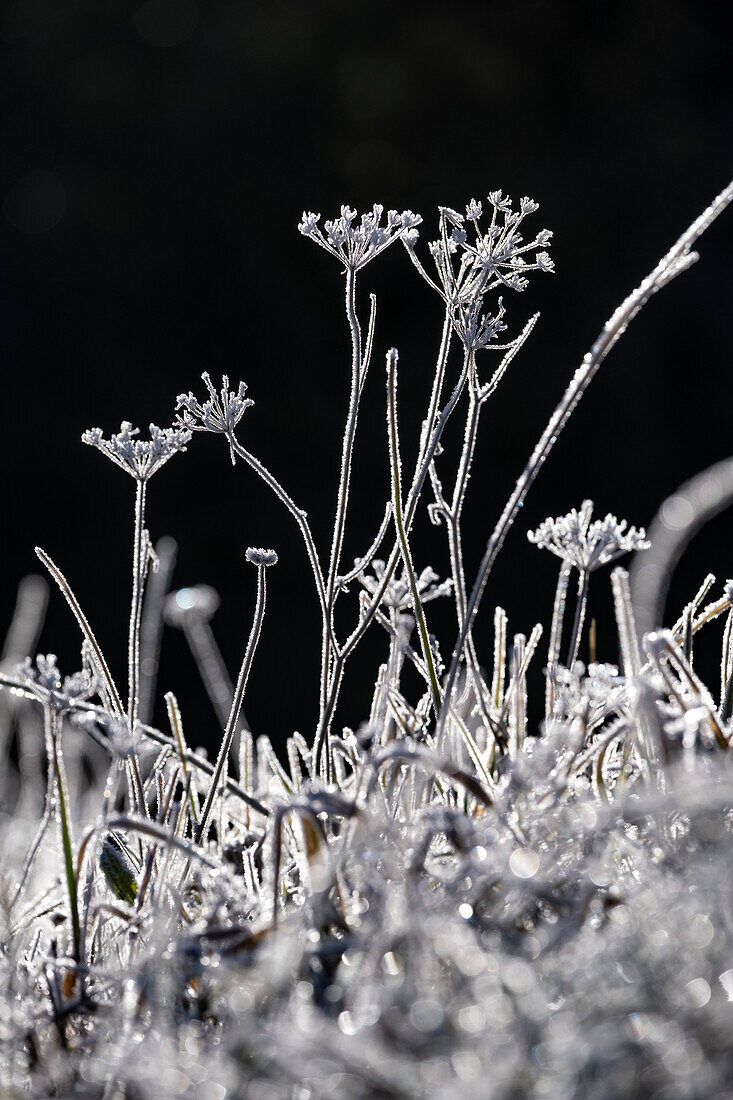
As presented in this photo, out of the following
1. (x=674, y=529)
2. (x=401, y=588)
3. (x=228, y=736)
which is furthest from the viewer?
(x=401, y=588)

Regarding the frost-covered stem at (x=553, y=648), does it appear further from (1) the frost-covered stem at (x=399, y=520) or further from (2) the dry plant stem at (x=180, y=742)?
(2) the dry plant stem at (x=180, y=742)

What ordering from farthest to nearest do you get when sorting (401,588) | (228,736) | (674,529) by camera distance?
(401,588) → (228,736) → (674,529)

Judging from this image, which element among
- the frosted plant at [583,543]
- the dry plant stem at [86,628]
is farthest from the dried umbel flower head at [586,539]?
the dry plant stem at [86,628]

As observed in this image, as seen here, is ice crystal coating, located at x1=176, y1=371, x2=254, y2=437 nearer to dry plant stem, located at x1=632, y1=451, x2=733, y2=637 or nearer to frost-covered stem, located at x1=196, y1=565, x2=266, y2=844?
frost-covered stem, located at x1=196, y1=565, x2=266, y2=844

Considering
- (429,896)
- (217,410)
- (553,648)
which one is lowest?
(429,896)

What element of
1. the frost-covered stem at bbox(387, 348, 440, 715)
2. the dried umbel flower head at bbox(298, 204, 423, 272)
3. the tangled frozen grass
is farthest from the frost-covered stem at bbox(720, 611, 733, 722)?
the dried umbel flower head at bbox(298, 204, 423, 272)

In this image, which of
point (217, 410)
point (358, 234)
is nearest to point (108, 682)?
point (217, 410)

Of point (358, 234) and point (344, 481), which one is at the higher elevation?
point (358, 234)

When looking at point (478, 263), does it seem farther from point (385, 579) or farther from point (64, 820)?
point (64, 820)
